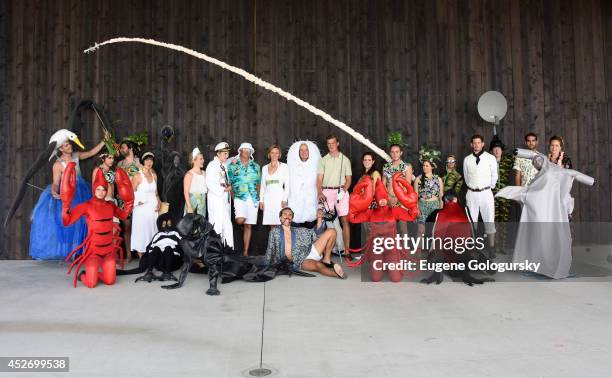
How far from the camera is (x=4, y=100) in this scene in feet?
21.4

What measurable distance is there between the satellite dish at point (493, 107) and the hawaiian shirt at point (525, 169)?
2.49 feet

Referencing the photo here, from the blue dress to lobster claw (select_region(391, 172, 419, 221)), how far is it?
3.52m

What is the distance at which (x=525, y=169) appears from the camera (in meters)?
6.12

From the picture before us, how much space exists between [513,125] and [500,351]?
5.06 metres

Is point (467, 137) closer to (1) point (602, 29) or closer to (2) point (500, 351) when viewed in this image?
(1) point (602, 29)

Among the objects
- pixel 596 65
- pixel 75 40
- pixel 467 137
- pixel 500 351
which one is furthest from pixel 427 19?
pixel 500 351

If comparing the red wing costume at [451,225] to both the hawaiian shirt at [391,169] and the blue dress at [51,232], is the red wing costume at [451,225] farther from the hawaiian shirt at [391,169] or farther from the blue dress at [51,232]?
the blue dress at [51,232]

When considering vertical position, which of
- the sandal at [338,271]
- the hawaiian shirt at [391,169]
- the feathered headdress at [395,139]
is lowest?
the sandal at [338,271]

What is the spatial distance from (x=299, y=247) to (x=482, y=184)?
2.45m

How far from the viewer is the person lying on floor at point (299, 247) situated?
496 centimetres

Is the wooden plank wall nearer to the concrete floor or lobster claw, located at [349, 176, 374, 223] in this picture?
lobster claw, located at [349, 176, 374, 223]

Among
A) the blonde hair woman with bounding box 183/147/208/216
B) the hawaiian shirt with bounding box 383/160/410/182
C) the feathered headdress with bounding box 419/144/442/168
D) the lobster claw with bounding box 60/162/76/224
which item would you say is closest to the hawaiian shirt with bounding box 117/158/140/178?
the blonde hair woman with bounding box 183/147/208/216

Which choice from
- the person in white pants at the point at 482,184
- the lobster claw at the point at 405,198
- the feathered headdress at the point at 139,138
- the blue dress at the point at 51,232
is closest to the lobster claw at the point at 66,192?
the blue dress at the point at 51,232

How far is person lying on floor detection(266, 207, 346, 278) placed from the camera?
16.3 ft
